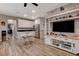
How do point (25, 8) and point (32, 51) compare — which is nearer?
point (32, 51)

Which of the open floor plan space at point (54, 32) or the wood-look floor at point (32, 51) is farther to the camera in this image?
the open floor plan space at point (54, 32)

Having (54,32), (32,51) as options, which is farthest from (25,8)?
(32,51)

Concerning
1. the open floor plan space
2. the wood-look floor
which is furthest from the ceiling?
the wood-look floor

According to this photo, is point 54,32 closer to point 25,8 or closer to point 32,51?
point 32,51

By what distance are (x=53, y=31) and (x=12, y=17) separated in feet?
14.2

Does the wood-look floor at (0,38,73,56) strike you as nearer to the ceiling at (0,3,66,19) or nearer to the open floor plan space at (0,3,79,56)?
the open floor plan space at (0,3,79,56)

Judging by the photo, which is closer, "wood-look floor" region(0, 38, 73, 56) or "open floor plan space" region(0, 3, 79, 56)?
"wood-look floor" region(0, 38, 73, 56)

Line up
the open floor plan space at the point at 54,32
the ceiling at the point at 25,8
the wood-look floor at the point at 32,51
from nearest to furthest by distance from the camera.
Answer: the wood-look floor at the point at 32,51, the open floor plan space at the point at 54,32, the ceiling at the point at 25,8

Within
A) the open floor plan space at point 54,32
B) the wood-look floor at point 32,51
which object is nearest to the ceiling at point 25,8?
the open floor plan space at point 54,32

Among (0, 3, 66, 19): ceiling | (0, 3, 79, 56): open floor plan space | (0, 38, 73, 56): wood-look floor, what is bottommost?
(0, 38, 73, 56): wood-look floor

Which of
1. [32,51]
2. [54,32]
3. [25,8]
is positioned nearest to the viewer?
[32,51]

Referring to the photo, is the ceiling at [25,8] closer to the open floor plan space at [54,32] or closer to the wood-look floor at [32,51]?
the open floor plan space at [54,32]

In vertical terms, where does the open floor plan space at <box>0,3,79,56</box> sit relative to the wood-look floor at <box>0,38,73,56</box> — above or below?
above

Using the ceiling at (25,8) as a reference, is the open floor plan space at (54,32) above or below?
below
